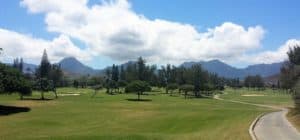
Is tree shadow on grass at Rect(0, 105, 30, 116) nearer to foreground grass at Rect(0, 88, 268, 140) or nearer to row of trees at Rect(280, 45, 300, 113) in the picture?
foreground grass at Rect(0, 88, 268, 140)

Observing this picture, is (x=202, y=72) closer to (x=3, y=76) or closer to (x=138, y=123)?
(x=3, y=76)

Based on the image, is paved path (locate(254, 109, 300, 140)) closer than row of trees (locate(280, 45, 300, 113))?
Yes

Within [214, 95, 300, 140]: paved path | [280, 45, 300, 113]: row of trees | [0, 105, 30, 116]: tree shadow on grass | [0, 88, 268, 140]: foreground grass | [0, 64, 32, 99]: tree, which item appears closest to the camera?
[214, 95, 300, 140]: paved path

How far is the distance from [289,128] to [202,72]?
138 m

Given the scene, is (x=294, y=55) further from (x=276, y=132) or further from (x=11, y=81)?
(x=11, y=81)

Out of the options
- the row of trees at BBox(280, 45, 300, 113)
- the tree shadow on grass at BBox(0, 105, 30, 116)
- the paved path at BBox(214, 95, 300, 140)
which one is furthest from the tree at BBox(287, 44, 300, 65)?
the tree shadow on grass at BBox(0, 105, 30, 116)

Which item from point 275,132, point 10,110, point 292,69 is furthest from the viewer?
point 10,110

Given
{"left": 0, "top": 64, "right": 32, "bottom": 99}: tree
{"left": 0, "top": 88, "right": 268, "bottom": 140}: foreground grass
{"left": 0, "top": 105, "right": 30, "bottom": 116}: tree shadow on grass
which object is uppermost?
{"left": 0, "top": 64, "right": 32, "bottom": 99}: tree

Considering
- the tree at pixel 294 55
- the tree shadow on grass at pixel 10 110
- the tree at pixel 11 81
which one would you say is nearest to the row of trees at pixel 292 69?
the tree at pixel 294 55

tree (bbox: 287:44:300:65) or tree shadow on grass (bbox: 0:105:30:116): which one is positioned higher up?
tree (bbox: 287:44:300:65)

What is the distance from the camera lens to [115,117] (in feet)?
228

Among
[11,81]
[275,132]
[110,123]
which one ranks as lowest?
[110,123]

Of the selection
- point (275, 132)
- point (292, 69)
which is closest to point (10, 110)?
point (292, 69)

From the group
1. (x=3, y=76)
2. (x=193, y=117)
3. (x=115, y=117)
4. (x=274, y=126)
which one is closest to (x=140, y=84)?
(x=3, y=76)
